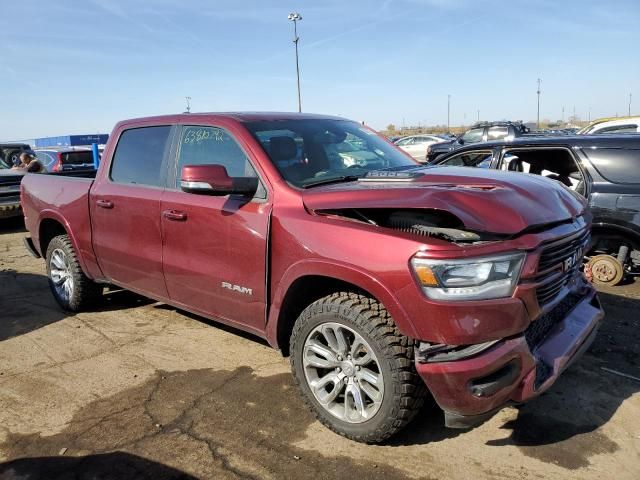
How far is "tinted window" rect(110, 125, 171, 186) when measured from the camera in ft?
13.8

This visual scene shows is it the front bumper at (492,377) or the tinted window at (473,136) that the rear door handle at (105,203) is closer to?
the front bumper at (492,377)

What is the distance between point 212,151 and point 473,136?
54.2 feet

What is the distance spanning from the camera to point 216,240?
354 cm

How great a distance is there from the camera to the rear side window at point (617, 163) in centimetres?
515

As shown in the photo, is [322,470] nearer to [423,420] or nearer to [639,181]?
[423,420]

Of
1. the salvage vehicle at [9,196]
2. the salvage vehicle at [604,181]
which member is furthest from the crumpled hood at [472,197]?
the salvage vehicle at [9,196]

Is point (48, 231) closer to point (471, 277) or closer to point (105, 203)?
point (105, 203)

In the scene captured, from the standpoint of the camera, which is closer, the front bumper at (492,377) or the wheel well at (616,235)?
the front bumper at (492,377)

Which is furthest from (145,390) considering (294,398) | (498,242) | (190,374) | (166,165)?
(498,242)

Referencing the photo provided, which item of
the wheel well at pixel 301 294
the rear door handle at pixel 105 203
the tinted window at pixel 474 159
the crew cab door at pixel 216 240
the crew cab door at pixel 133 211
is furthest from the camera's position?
the tinted window at pixel 474 159

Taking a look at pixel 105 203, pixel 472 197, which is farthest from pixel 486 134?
pixel 472 197

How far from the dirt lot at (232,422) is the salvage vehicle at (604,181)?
3.44 feet

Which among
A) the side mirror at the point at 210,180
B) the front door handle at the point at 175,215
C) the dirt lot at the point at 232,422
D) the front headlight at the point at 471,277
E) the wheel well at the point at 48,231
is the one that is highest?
the side mirror at the point at 210,180

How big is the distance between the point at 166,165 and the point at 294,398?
2041 millimetres
